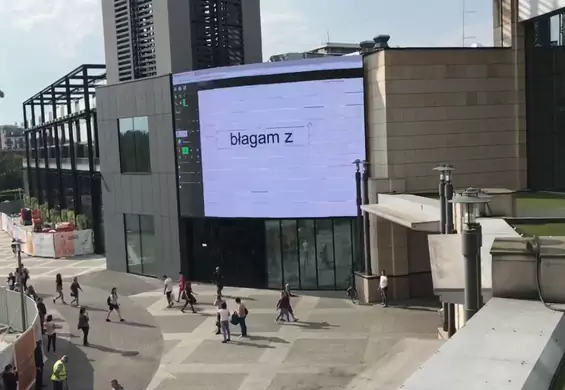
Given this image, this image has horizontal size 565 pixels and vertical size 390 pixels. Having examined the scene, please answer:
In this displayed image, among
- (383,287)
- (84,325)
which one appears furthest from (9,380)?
(383,287)

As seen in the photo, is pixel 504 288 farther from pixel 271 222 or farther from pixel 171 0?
pixel 171 0

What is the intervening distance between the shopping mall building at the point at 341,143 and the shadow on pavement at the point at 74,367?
10027 millimetres

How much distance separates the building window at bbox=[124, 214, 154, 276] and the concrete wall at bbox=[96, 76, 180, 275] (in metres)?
0.35

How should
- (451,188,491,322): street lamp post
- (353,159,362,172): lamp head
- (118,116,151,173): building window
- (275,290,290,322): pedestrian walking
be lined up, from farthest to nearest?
1. (118,116,151,173): building window
2. (353,159,362,172): lamp head
3. (275,290,290,322): pedestrian walking
4. (451,188,491,322): street lamp post

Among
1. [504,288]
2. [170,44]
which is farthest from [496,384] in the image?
[170,44]

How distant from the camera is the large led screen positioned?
2625 cm

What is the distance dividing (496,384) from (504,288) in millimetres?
3075

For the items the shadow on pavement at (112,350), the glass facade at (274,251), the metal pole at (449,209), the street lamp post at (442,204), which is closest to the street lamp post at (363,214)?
the glass facade at (274,251)

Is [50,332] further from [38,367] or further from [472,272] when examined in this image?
[472,272]

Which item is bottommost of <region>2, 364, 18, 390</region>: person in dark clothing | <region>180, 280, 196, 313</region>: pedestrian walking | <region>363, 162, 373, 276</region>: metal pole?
<region>180, 280, 196, 313</region>: pedestrian walking

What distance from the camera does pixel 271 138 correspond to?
27.5 meters

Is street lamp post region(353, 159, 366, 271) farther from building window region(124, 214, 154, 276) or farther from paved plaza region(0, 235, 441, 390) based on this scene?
building window region(124, 214, 154, 276)

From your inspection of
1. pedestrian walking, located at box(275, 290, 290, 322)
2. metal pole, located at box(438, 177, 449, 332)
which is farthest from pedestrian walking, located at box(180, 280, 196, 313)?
metal pole, located at box(438, 177, 449, 332)

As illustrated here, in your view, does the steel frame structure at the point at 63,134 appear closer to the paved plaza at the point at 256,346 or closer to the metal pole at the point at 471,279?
the paved plaza at the point at 256,346
